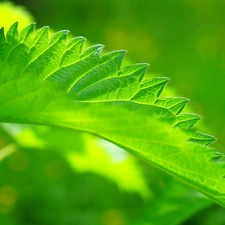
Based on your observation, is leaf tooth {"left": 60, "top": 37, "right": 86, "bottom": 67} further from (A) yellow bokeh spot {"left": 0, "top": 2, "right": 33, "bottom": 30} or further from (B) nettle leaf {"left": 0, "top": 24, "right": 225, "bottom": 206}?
(A) yellow bokeh spot {"left": 0, "top": 2, "right": 33, "bottom": 30}

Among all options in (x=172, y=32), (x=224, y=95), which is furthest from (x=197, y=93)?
(x=172, y=32)

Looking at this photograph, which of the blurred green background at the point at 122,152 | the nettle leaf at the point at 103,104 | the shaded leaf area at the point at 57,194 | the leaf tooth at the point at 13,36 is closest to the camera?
the nettle leaf at the point at 103,104

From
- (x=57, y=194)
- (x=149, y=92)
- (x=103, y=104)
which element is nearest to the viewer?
(x=103, y=104)

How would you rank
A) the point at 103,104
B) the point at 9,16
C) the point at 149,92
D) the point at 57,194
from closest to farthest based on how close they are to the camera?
the point at 103,104 → the point at 149,92 → the point at 9,16 → the point at 57,194

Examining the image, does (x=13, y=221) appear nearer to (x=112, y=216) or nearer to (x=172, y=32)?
(x=112, y=216)

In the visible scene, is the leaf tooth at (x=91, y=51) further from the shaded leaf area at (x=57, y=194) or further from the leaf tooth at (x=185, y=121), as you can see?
the shaded leaf area at (x=57, y=194)

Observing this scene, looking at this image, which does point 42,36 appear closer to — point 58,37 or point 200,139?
point 58,37

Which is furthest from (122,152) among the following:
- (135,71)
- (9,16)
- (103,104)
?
(103,104)

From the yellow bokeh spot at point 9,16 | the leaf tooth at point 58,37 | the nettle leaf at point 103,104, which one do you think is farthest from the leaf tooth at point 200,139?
the yellow bokeh spot at point 9,16
